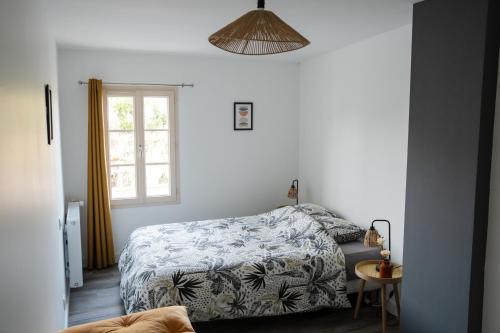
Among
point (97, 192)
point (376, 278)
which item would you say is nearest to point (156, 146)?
point (97, 192)

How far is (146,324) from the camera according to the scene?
2082mm

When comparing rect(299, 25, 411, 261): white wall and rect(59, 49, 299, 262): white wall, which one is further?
rect(59, 49, 299, 262): white wall

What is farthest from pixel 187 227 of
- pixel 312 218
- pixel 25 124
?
pixel 25 124

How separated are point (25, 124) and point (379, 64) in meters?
3.04

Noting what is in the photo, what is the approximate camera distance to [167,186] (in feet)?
16.0

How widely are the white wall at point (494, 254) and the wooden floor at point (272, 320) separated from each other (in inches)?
38.9

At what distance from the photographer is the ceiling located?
272cm

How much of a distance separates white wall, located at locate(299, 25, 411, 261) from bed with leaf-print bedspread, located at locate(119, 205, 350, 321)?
1.88 ft

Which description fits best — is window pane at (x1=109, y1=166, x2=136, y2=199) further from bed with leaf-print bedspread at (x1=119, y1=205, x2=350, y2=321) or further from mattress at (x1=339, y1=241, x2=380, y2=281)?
mattress at (x1=339, y1=241, x2=380, y2=281)

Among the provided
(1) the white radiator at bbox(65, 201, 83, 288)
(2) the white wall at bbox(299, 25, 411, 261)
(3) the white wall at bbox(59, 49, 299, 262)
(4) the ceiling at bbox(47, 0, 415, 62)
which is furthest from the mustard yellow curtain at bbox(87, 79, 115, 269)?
(2) the white wall at bbox(299, 25, 411, 261)

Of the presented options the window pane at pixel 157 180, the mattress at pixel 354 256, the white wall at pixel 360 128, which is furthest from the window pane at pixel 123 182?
the mattress at pixel 354 256

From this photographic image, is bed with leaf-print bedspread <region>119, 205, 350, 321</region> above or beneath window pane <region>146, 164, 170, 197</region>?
beneath

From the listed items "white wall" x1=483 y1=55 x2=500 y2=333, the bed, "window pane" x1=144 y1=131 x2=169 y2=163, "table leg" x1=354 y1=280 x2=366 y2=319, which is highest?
"window pane" x1=144 y1=131 x2=169 y2=163

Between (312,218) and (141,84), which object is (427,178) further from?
(141,84)
